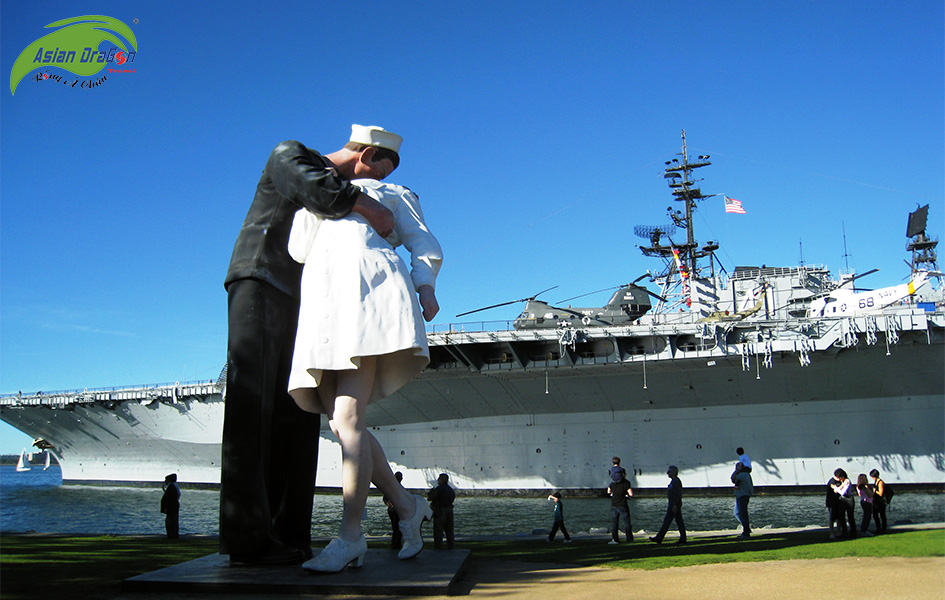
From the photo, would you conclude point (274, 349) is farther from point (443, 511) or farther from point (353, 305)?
point (443, 511)

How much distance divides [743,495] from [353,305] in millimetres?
7727

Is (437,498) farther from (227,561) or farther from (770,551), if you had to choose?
(227,561)

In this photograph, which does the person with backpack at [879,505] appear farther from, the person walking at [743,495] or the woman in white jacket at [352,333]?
the woman in white jacket at [352,333]

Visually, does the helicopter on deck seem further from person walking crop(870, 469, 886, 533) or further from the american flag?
person walking crop(870, 469, 886, 533)

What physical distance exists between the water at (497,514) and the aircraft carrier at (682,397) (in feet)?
4.12

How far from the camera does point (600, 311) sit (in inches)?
1068

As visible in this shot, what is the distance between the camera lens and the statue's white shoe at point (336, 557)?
3.31m

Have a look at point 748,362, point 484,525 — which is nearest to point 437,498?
point 484,525

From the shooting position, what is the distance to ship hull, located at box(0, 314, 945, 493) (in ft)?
68.8

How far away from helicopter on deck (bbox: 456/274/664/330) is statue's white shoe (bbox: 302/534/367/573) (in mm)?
21295

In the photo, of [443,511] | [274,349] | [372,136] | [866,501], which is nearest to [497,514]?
[866,501]

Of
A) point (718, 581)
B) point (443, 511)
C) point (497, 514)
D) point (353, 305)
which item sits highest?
point (353, 305)

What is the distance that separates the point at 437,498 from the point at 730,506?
546 inches

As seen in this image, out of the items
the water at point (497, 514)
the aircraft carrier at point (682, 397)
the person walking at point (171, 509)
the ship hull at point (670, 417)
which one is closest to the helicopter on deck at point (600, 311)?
the aircraft carrier at point (682, 397)
